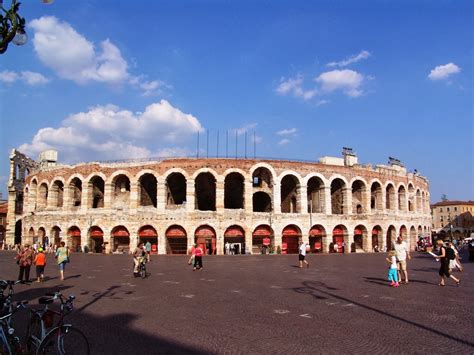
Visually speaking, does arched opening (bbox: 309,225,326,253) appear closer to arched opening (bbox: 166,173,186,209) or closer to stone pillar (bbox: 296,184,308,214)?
stone pillar (bbox: 296,184,308,214)

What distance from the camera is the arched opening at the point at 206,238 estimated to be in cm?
3650

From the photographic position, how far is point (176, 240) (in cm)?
3741

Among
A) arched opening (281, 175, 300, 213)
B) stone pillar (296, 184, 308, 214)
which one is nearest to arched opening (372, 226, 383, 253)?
stone pillar (296, 184, 308, 214)

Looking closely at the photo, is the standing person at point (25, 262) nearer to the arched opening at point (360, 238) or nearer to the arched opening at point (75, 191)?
the arched opening at point (75, 191)

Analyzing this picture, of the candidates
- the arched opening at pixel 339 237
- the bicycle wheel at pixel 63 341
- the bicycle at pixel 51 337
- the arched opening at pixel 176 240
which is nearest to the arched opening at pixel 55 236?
the arched opening at pixel 176 240

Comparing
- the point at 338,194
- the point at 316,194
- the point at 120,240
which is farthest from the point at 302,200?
the point at 120,240

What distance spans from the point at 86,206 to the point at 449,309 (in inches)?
1405

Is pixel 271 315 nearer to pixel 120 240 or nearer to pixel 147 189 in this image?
pixel 120 240

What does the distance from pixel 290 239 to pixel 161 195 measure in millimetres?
13536

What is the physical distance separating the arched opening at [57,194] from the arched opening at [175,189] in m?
12.5

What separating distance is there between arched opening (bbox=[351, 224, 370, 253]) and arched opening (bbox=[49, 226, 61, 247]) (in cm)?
3139

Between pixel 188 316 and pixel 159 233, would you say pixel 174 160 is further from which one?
pixel 188 316

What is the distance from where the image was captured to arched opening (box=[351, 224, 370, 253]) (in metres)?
40.9

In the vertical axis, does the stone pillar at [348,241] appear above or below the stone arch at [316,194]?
below
